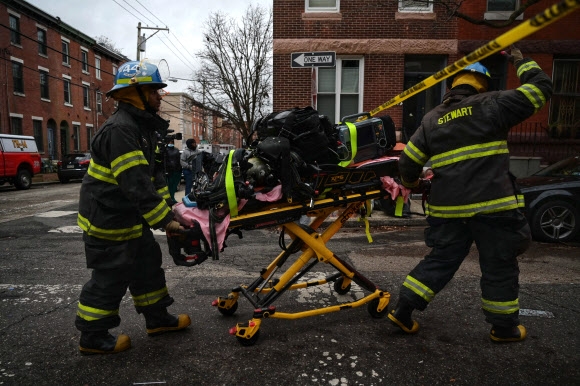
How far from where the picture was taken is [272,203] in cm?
288

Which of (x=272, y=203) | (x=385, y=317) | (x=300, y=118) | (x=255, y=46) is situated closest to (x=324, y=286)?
(x=385, y=317)

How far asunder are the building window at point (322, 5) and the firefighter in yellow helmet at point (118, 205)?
968 centimetres

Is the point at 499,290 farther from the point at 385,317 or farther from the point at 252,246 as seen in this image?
the point at 252,246

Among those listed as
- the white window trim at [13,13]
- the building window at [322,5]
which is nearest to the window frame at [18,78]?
the white window trim at [13,13]

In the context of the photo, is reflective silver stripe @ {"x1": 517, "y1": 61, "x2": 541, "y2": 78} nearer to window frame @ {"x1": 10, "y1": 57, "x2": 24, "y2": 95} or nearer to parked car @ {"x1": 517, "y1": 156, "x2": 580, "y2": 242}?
parked car @ {"x1": 517, "y1": 156, "x2": 580, "y2": 242}

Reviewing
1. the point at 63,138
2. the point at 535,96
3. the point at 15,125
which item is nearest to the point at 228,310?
the point at 535,96

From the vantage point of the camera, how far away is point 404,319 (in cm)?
301

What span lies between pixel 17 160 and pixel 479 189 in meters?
18.0

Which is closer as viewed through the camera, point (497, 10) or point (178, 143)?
point (497, 10)

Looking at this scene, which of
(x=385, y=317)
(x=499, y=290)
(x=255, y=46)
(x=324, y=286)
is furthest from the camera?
(x=255, y=46)

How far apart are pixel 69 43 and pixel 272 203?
33459 mm

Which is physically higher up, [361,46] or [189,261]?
[361,46]

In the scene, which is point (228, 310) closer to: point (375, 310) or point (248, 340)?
point (248, 340)

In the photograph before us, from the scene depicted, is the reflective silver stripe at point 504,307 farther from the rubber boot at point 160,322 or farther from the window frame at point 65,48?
the window frame at point 65,48
